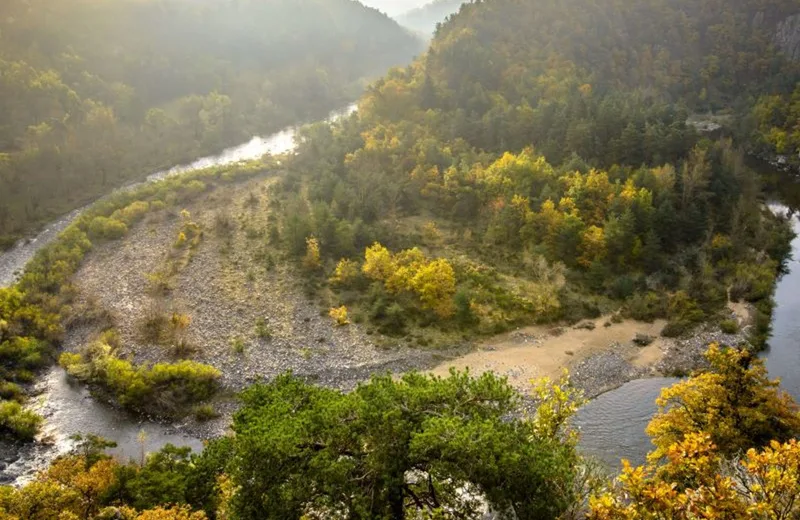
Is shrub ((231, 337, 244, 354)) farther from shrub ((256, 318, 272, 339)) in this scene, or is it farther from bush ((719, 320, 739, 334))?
bush ((719, 320, 739, 334))

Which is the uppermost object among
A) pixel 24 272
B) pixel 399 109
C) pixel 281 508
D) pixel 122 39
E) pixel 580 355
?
pixel 122 39

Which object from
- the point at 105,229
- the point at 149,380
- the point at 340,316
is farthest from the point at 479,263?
the point at 105,229

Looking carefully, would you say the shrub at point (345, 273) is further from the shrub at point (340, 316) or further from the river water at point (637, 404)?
the river water at point (637, 404)

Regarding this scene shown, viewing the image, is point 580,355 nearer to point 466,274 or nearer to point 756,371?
point 466,274

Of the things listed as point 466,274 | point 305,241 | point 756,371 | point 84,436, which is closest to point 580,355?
point 466,274

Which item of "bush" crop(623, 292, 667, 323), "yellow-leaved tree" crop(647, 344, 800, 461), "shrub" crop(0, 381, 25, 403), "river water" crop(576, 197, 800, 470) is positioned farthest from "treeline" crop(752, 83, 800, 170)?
"shrub" crop(0, 381, 25, 403)

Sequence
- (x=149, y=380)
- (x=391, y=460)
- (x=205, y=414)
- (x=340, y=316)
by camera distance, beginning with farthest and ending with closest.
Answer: (x=340, y=316) < (x=149, y=380) < (x=205, y=414) < (x=391, y=460)

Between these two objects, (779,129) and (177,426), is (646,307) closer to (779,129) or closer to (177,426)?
(177,426)
